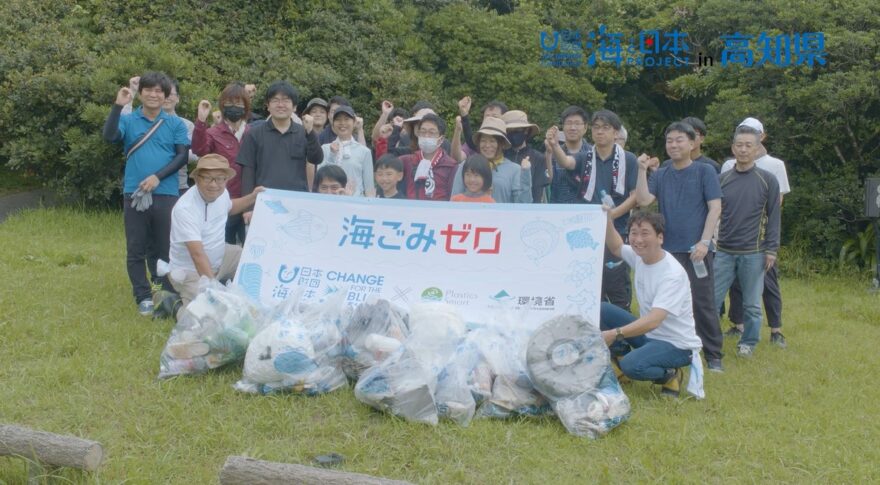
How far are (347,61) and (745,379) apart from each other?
24.7 ft

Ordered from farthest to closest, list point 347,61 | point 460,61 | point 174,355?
point 460,61 → point 347,61 → point 174,355

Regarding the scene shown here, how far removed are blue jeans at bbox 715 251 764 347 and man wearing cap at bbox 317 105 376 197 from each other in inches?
111

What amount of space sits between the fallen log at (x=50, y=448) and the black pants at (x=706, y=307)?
12.6ft

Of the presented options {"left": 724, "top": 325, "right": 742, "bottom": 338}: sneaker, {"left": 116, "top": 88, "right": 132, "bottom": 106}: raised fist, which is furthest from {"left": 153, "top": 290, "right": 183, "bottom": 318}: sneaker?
{"left": 724, "top": 325, "right": 742, "bottom": 338}: sneaker

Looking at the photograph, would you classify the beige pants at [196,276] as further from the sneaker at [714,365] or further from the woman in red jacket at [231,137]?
the sneaker at [714,365]

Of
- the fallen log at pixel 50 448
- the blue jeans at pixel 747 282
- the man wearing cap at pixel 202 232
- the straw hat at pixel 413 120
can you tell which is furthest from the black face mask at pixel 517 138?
the fallen log at pixel 50 448

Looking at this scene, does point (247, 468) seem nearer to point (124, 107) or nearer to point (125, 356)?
point (125, 356)

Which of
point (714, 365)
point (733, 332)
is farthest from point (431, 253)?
point (733, 332)

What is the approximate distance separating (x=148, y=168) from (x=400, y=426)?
3274 millimetres

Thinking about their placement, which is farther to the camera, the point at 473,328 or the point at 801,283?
the point at 801,283

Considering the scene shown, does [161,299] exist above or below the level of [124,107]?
below

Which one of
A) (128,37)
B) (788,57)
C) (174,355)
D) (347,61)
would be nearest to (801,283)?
(788,57)

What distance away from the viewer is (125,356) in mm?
5293

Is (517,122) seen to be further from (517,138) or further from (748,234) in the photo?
(748,234)
